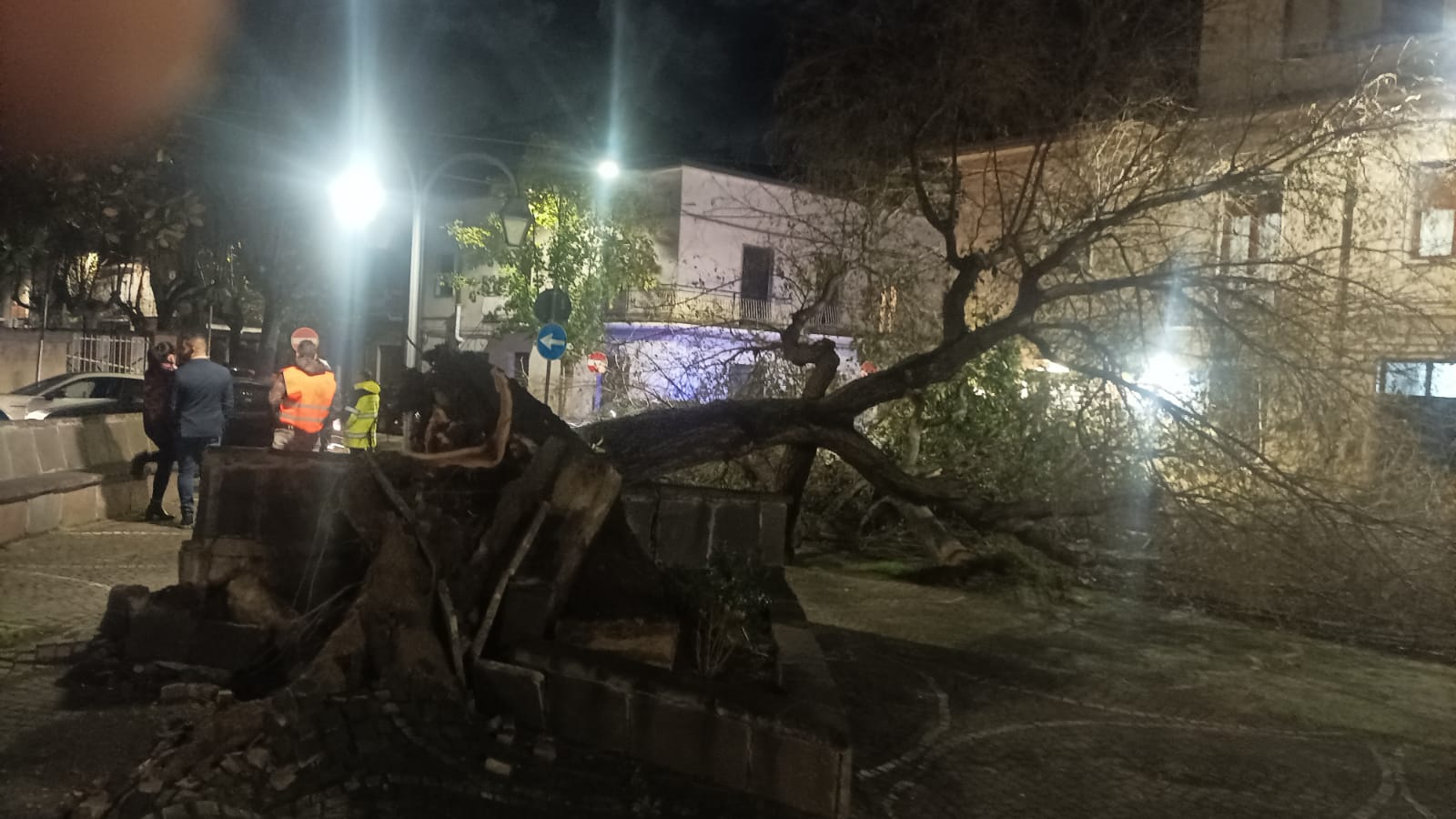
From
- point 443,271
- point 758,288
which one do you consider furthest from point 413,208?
point 443,271

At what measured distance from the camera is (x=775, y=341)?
12.1 metres

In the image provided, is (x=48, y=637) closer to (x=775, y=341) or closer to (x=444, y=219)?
(x=775, y=341)

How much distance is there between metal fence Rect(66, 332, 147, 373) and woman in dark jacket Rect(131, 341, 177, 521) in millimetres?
16149

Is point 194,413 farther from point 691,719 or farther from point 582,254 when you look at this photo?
point 582,254

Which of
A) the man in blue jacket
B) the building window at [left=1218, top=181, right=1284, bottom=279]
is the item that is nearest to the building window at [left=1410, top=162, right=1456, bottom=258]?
the building window at [left=1218, top=181, right=1284, bottom=279]

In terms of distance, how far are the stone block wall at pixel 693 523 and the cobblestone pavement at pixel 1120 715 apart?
0.89 m

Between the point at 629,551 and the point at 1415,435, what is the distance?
19.1 feet

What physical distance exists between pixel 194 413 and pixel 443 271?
22.8 metres

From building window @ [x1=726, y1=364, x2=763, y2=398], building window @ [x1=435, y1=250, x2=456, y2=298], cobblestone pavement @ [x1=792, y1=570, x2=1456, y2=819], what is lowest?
cobblestone pavement @ [x1=792, y1=570, x2=1456, y2=819]

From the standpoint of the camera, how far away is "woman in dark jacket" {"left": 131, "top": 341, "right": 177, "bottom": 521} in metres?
10.0

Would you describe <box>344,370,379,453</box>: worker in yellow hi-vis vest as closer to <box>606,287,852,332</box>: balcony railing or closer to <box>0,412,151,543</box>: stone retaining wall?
<box>0,412,151,543</box>: stone retaining wall

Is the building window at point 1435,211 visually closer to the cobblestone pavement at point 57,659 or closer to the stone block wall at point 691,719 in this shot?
the stone block wall at point 691,719

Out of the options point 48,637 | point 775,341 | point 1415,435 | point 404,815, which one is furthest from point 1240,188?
point 48,637

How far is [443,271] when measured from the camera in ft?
104
